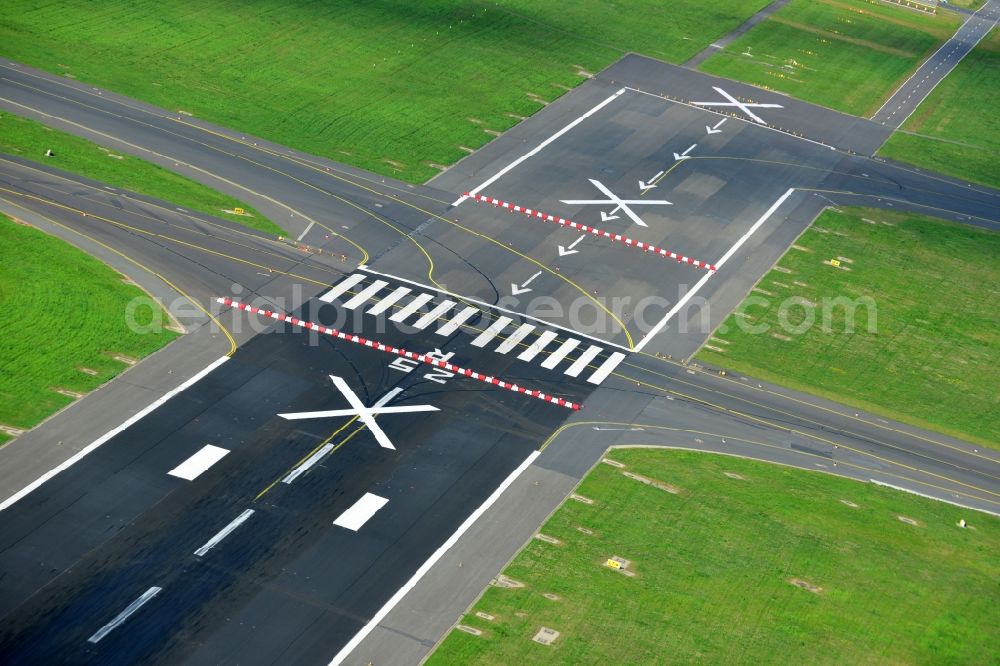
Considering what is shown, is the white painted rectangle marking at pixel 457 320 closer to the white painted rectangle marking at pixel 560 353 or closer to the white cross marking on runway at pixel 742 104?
Answer: the white painted rectangle marking at pixel 560 353

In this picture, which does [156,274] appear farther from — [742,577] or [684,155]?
[684,155]

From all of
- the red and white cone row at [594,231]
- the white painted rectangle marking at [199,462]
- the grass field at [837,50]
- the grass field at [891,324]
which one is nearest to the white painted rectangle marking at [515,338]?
the grass field at [891,324]

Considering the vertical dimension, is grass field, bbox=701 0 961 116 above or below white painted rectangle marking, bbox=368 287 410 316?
below

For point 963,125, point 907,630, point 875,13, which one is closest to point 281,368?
point 907,630

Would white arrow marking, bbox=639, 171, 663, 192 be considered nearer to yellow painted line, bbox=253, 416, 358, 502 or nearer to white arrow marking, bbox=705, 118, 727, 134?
white arrow marking, bbox=705, 118, 727, 134

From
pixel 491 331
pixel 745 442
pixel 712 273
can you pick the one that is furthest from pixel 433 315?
pixel 712 273

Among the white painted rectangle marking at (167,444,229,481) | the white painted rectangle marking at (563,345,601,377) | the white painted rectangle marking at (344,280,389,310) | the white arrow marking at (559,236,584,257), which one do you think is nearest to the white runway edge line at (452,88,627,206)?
the white arrow marking at (559,236,584,257)

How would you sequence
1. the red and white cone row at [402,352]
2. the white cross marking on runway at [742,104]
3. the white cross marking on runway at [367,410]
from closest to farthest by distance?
the white cross marking on runway at [367,410]
the red and white cone row at [402,352]
the white cross marking on runway at [742,104]

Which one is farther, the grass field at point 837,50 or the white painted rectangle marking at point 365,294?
the grass field at point 837,50
